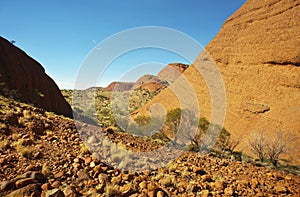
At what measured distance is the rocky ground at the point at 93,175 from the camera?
3.61 metres

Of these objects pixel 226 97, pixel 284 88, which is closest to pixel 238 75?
pixel 226 97

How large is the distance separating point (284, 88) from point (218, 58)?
30.7 ft

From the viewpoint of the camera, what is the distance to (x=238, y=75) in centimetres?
2328

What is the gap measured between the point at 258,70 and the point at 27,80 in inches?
1027

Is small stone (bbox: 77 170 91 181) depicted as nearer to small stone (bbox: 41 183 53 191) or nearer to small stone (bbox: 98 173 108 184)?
small stone (bbox: 98 173 108 184)

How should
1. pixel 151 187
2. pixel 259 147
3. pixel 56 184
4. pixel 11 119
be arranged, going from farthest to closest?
pixel 259 147, pixel 11 119, pixel 151 187, pixel 56 184

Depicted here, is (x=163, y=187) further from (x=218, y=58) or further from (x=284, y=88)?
(x=218, y=58)

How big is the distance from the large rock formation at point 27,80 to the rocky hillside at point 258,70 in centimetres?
1492

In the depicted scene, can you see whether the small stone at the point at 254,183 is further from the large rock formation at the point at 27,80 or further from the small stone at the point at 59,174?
the large rock formation at the point at 27,80

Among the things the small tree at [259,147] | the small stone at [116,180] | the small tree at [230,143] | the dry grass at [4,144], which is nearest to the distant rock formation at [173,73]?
the small tree at [230,143]

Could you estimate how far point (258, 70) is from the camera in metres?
21.9

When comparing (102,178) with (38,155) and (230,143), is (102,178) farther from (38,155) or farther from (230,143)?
(230,143)

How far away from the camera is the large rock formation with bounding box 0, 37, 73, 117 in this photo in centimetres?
2081

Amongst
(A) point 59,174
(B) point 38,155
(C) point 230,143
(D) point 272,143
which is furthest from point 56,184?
(C) point 230,143
